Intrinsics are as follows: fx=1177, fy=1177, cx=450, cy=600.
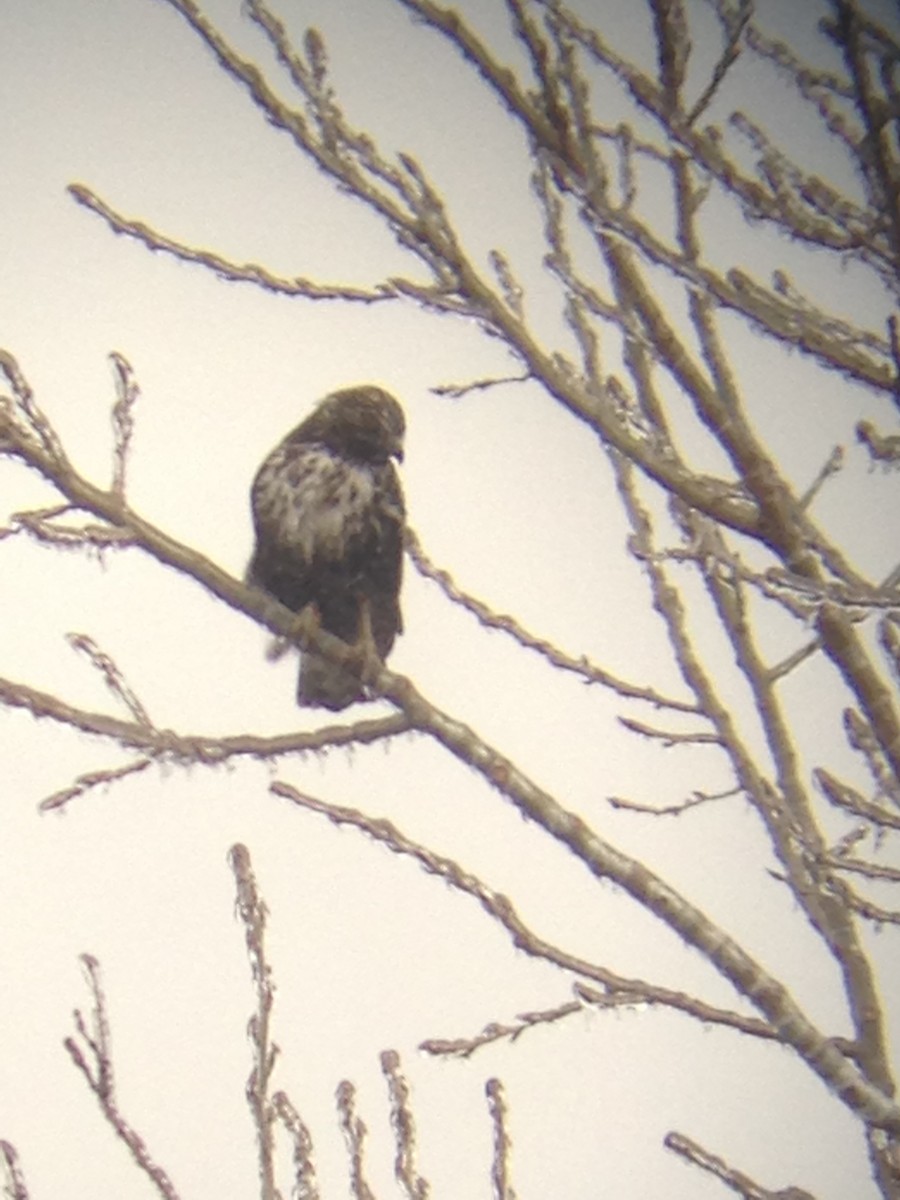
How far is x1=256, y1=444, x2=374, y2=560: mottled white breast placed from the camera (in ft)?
12.5

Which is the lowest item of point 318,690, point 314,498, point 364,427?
point 318,690

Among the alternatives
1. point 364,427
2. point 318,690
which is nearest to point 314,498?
point 364,427

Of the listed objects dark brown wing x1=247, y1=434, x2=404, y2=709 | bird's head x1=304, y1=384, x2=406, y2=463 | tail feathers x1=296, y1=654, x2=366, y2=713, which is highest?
bird's head x1=304, y1=384, x2=406, y2=463

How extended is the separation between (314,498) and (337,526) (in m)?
0.13

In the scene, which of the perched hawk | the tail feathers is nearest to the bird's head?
the perched hawk

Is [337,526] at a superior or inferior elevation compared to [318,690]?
superior

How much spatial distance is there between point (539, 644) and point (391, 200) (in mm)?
997

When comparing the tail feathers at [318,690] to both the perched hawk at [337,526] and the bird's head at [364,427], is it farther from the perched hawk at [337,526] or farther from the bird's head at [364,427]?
the bird's head at [364,427]

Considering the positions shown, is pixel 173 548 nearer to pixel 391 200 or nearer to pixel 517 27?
pixel 391 200

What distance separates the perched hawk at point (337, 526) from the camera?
12.5 feet

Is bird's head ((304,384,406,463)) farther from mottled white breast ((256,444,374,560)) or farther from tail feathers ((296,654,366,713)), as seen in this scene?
tail feathers ((296,654,366,713))

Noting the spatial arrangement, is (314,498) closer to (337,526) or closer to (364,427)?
(337,526)

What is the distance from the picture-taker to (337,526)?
151 inches

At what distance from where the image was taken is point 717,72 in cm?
160
